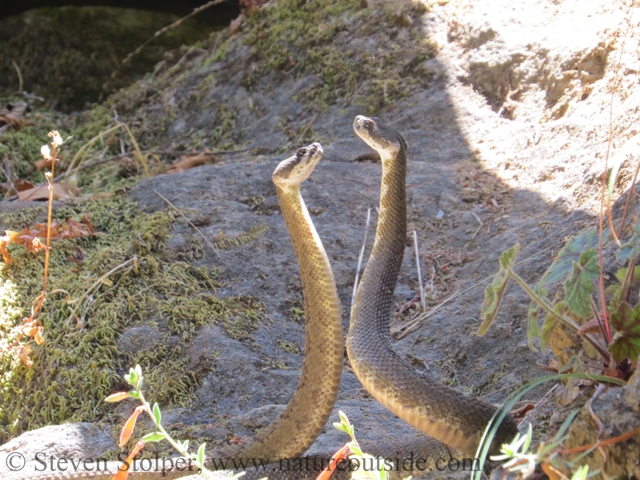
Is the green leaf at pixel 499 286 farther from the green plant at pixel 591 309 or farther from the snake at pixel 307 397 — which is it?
the snake at pixel 307 397

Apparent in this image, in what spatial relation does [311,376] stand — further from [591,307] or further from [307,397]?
[591,307]

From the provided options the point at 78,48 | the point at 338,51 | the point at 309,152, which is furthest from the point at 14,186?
the point at 309,152

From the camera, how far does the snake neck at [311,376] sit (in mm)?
2727

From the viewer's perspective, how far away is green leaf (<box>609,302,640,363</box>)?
196 cm

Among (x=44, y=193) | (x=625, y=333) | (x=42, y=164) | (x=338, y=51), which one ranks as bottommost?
(x=42, y=164)

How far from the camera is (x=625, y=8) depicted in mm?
5402

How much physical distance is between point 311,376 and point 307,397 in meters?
0.08

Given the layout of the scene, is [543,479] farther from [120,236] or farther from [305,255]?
[120,236]

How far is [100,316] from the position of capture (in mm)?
3945

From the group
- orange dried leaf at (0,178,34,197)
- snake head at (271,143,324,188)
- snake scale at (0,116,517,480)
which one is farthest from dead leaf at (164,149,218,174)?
snake scale at (0,116,517,480)

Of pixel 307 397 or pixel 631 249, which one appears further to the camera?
pixel 307 397

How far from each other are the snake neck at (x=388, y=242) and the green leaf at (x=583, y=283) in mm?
1735

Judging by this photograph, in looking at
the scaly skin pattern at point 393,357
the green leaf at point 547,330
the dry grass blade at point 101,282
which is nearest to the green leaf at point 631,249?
the green leaf at point 547,330

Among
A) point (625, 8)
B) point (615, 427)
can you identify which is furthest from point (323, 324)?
point (625, 8)
